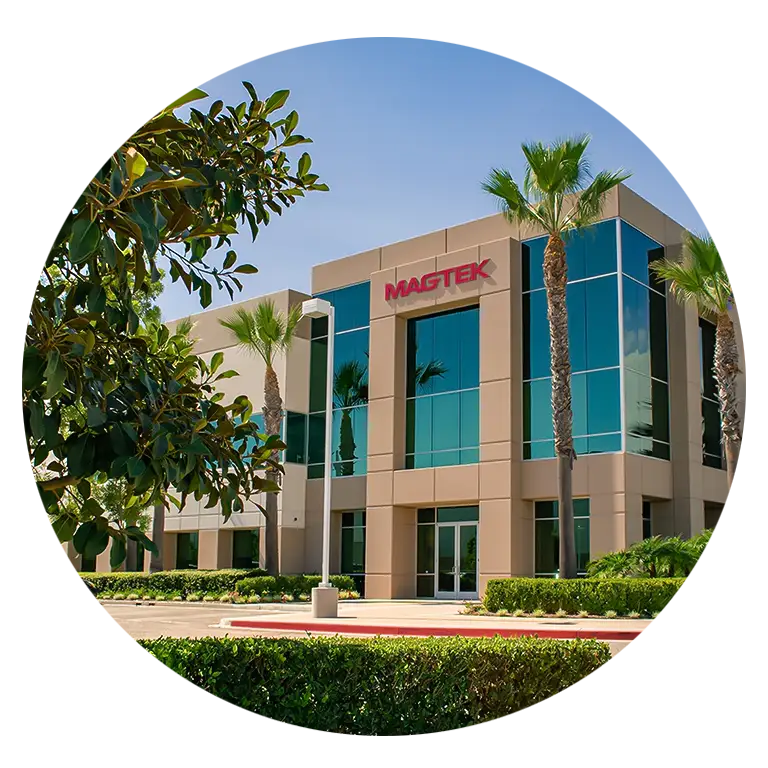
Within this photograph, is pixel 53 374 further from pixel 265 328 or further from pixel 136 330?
pixel 265 328

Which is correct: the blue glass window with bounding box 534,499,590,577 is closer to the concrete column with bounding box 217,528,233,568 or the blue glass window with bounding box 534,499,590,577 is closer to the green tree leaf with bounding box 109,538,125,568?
the concrete column with bounding box 217,528,233,568

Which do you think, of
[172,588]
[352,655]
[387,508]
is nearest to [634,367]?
[387,508]

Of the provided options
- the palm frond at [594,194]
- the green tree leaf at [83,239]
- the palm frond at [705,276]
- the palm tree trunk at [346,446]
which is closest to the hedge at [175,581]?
the palm tree trunk at [346,446]

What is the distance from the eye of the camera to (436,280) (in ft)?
85.6

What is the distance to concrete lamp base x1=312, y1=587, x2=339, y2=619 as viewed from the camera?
61.5ft

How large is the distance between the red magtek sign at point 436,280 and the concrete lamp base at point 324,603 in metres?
10.1

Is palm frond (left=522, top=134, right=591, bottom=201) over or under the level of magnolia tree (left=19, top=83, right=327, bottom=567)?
over

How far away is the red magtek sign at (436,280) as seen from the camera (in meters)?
25.2

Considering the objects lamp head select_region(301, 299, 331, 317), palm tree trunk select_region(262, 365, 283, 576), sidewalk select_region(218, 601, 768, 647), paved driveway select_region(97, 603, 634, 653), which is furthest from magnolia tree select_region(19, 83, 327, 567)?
palm tree trunk select_region(262, 365, 283, 576)

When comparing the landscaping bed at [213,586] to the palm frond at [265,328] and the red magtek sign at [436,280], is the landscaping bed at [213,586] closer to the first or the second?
the palm frond at [265,328]

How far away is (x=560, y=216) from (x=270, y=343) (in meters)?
11.3

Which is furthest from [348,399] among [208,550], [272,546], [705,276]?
[705,276]

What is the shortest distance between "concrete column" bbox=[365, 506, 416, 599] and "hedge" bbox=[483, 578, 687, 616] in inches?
249

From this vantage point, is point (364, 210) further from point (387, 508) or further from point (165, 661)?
point (387, 508)
